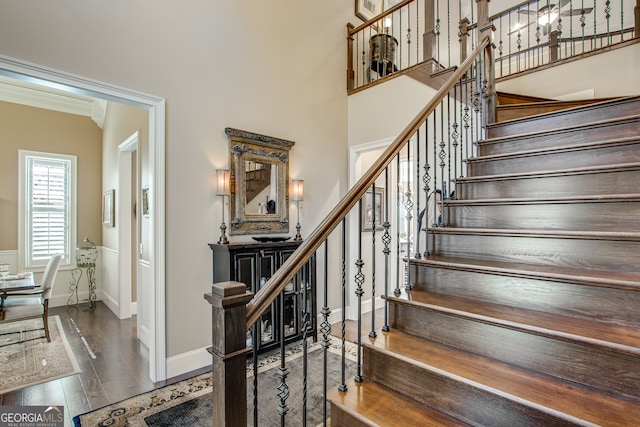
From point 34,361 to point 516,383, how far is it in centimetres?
390

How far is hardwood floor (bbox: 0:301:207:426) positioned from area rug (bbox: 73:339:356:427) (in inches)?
5.4

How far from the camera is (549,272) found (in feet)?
5.38

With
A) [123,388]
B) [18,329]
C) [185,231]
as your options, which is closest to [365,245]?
[185,231]

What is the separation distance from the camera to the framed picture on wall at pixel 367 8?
4.57m

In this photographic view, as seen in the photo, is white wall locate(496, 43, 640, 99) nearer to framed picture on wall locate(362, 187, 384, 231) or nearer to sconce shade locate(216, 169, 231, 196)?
framed picture on wall locate(362, 187, 384, 231)

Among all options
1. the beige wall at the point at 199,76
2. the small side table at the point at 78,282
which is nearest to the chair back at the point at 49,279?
the small side table at the point at 78,282

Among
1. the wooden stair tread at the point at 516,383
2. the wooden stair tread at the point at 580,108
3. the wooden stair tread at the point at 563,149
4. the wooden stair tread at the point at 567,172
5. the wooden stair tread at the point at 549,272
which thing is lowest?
the wooden stair tread at the point at 516,383

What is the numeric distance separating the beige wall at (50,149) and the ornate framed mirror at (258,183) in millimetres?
3662

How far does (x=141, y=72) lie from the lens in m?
2.63

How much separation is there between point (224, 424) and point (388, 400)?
0.78m

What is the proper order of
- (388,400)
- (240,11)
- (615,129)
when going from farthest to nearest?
1. (240,11)
2. (615,129)
3. (388,400)

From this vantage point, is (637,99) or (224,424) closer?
(224,424)

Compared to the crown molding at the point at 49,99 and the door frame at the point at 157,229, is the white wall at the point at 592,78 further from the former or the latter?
the crown molding at the point at 49,99

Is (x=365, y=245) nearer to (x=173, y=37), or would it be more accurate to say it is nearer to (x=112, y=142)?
(x=173, y=37)
